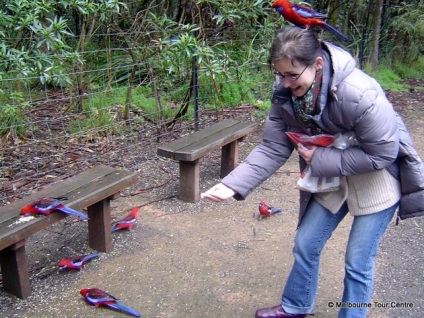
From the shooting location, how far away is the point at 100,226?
379cm

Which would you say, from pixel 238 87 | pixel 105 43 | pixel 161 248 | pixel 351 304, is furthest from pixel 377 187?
pixel 238 87

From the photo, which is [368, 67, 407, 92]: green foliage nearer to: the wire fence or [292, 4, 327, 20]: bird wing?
the wire fence

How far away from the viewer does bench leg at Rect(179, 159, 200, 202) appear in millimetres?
4711

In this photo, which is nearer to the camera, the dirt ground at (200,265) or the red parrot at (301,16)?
the red parrot at (301,16)

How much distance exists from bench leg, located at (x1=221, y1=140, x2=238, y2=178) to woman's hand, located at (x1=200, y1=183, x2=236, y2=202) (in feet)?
9.45

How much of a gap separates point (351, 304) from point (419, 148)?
447 cm

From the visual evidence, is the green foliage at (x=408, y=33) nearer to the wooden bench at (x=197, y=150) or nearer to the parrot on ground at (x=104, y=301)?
the wooden bench at (x=197, y=150)

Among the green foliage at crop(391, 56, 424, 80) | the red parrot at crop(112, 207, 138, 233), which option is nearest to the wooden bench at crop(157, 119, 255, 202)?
the red parrot at crop(112, 207, 138, 233)

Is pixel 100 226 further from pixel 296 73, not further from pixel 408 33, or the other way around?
pixel 408 33

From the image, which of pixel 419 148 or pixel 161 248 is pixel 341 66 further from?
pixel 419 148

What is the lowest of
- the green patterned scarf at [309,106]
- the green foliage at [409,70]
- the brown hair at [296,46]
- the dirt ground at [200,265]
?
the dirt ground at [200,265]

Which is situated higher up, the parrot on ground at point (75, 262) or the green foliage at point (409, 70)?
the green foliage at point (409, 70)

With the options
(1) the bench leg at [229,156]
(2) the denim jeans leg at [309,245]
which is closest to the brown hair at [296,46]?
(2) the denim jeans leg at [309,245]

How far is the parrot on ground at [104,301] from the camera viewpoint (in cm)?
315
